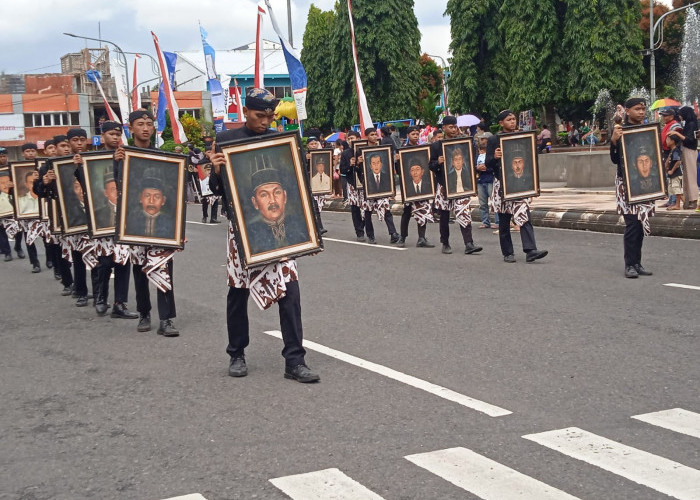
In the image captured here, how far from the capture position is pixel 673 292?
9.83m

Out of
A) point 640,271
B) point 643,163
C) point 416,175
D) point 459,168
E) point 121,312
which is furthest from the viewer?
point 416,175

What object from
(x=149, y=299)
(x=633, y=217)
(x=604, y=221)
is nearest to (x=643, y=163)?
(x=633, y=217)

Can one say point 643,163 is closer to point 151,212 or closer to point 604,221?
point 604,221

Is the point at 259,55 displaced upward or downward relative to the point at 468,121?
upward

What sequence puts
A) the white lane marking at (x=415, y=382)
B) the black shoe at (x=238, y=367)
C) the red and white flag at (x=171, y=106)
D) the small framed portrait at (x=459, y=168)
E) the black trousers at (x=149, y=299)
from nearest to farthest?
the white lane marking at (x=415, y=382)
the black shoe at (x=238, y=367)
the black trousers at (x=149, y=299)
the small framed portrait at (x=459, y=168)
the red and white flag at (x=171, y=106)

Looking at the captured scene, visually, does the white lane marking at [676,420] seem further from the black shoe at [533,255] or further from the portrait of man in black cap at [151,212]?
the black shoe at [533,255]

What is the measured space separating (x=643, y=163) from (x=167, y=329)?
230 inches

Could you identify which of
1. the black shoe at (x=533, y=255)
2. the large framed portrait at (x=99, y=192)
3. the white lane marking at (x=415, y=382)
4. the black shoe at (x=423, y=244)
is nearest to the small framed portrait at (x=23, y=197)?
the large framed portrait at (x=99, y=192)

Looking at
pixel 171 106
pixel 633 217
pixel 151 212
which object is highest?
pixel 171 106

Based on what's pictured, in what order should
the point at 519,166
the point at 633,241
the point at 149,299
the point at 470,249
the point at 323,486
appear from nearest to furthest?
the point at 323,486 < the point at 149,299 < the point at 633,241 < the point at 519,166 < the point at 470,249

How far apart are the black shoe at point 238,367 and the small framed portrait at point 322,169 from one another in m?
13.8

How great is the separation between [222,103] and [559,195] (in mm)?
8419

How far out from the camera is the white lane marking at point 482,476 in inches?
171

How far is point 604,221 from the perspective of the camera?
53.9ft
